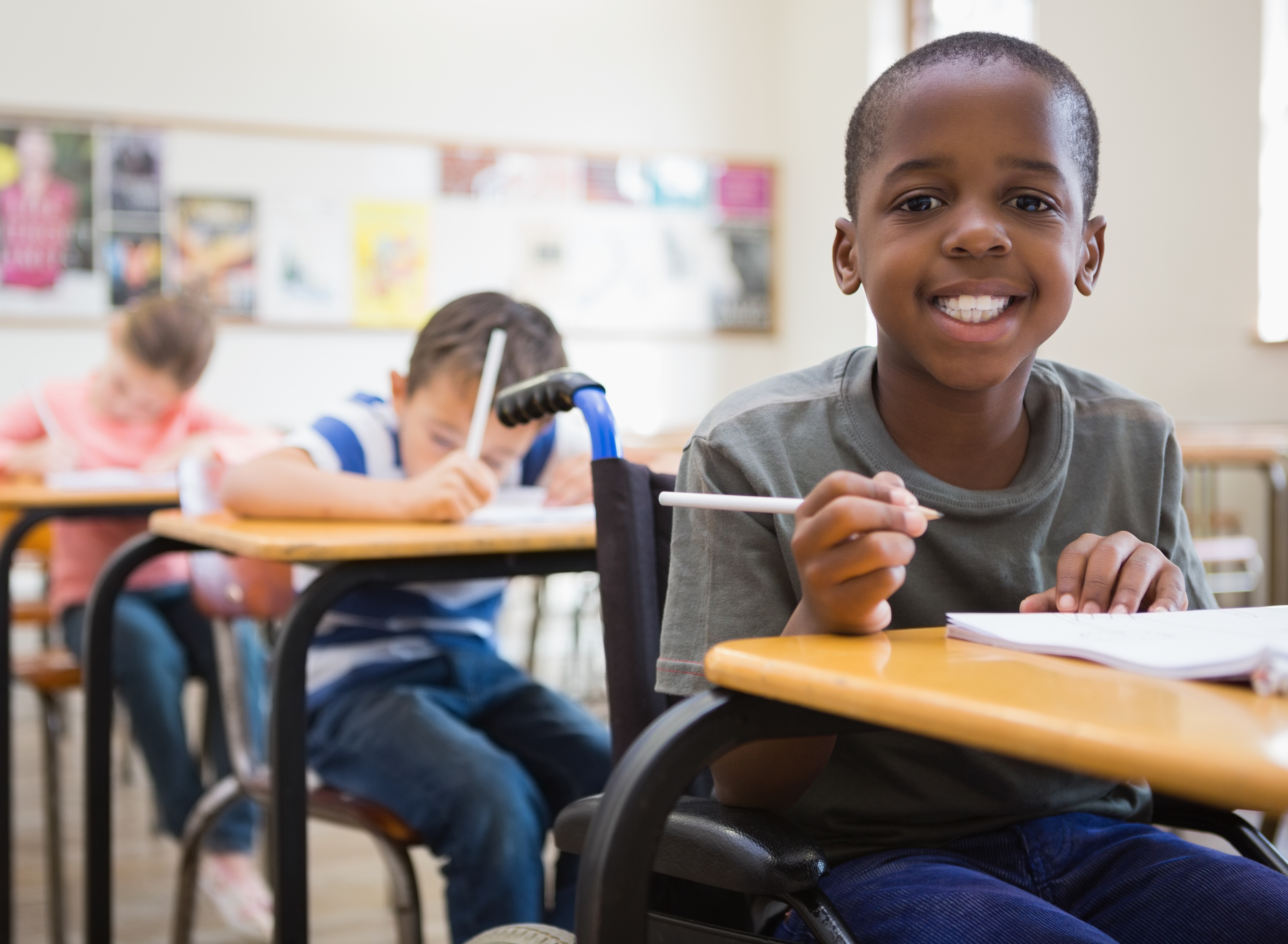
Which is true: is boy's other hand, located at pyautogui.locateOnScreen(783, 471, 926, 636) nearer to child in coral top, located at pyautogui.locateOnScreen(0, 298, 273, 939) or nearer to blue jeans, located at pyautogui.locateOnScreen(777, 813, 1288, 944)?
blue jeans, located at pyautogui.locateOnScreen(777, 813, 1288, 944)

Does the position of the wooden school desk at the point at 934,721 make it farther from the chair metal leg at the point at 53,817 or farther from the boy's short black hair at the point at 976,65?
the chair metal leg at the point at 53,817

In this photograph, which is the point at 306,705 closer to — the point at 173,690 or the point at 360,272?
the point at 173,690

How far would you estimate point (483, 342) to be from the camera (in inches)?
65.6

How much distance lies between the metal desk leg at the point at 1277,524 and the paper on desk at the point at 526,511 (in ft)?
6.64

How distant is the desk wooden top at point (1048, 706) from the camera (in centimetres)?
41

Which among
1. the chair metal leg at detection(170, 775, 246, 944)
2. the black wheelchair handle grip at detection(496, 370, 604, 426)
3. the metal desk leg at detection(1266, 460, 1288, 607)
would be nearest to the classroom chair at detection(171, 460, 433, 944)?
the chair metal leg at detection(170, 775, 246, 944)

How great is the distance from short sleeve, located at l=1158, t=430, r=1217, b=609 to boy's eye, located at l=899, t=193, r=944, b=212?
11.4 inches

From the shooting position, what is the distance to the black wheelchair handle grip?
1091mm

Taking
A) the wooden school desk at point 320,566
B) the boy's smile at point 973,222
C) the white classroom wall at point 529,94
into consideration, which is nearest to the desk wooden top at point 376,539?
the wooden school desk at point 320,566

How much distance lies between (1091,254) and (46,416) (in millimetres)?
2545

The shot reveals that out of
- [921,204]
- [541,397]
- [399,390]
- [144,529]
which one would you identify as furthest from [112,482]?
[921,204]

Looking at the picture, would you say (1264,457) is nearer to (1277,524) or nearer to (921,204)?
(1277,524)

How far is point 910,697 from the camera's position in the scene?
1.64 ft

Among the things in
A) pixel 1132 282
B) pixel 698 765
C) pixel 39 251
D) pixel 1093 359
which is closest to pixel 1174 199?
pixel 1132 282
